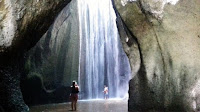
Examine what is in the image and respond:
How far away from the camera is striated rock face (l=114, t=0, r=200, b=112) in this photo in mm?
8562

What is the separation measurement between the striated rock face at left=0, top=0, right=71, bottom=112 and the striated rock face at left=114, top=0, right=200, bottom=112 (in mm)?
2942

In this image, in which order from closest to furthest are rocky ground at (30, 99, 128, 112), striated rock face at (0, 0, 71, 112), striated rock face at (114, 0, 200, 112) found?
1. striated rock face at (0, 0, 71, 112)
2. striated rock face at (114, 0, 200, 112)
3. rocky ground at (30, 99, 128, 112)

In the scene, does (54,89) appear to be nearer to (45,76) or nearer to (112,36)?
(45,76)

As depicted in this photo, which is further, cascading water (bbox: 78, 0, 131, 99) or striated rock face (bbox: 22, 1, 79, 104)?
cascading water (bbox: 78, 0, 131, 99)

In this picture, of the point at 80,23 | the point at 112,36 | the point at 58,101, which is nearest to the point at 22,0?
the point at 58,101

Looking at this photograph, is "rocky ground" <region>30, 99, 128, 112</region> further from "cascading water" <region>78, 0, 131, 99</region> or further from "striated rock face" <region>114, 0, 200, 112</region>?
"cascading water" <region>78, 0, 131, 99</region>

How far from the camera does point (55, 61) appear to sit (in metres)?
18.7

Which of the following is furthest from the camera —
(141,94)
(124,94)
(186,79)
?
(124,94)

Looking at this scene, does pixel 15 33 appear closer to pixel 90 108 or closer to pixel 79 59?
pixel 90 108

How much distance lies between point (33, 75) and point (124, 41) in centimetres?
714

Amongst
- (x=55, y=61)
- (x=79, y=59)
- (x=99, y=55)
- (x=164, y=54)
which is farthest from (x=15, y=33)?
→ (x=99, y=55)

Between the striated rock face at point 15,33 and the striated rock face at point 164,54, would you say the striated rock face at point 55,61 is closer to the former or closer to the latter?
the striated rock face at point 15,33

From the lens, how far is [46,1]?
866cm

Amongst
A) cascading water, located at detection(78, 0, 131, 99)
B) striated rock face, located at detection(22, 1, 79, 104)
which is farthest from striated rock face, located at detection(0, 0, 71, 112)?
cascading water, located at detection(78, 0, 131, 99)
